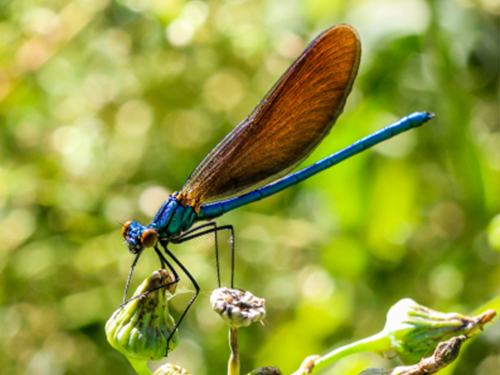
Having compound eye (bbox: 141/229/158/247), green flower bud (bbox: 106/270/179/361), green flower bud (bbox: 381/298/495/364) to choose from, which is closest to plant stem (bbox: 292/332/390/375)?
green flower bud (bbox: 381/298/495/364)

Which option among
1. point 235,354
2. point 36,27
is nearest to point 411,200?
point 235,354

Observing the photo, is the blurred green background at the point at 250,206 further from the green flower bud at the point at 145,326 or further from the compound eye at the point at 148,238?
the green flower bud at the point at 145,326

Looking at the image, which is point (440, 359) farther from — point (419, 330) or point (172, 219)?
point (172, 219)

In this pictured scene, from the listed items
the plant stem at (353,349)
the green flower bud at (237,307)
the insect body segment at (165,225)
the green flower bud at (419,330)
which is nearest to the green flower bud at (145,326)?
the green flower bud at (237,307)

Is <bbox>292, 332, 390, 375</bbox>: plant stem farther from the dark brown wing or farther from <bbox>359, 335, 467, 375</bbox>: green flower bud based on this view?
the dark brown wing

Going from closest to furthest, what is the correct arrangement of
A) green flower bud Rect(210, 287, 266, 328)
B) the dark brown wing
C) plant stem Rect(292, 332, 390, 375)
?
1. plant stem Rect(292, 332, 390, 375)
2. green flower bud Rect(210, 287, 266, 328)
3. the dark brown wing

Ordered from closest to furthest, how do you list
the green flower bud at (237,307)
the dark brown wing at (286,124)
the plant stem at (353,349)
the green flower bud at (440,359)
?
1. the green flower bud at (440,359)
2. the plant stem at (353,349)
3. the green flower bud at (237,307)
4. the dark brown wing at (286,124)

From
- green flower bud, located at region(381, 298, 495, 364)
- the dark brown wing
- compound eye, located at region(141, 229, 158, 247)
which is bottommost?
green flower bud, located at region(381, 298, 495, 364)

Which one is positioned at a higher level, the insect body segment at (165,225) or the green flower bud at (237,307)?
the insect body segment at (165,225)
